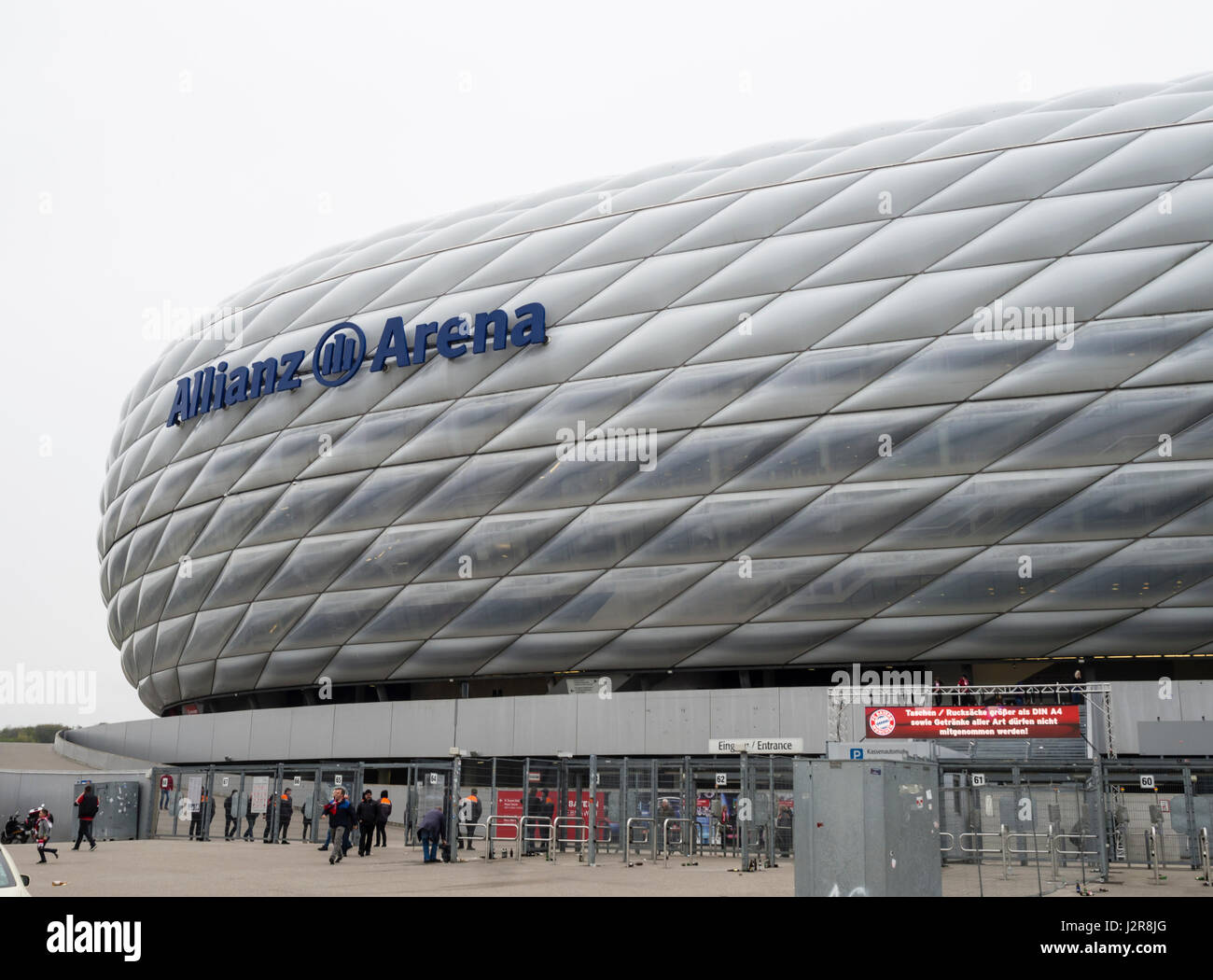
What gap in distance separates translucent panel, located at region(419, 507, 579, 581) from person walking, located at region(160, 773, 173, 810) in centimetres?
817

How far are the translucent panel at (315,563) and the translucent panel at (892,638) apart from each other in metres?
13.0

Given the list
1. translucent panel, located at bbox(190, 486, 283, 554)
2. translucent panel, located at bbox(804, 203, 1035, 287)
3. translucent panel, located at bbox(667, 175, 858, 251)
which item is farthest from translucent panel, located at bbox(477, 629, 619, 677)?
translucent panel, located at bbox(804, 203, 1035, 287)

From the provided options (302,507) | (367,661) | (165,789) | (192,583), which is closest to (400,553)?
(367,661)

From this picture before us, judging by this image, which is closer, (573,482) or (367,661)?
(573,482)

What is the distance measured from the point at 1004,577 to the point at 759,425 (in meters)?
6.58

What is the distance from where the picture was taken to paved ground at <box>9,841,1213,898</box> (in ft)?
48.5

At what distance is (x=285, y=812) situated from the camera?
2658 centimetres

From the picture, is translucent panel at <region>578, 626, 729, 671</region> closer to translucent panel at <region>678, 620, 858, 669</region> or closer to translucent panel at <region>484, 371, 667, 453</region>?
translucent panel at <region>678, 620, 858, 669</region>

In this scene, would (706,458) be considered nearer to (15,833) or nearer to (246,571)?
(246,571)

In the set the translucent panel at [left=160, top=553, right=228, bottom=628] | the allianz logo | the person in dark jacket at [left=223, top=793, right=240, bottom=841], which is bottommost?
the person in dark jacket at [left=223, top=793, right=240, bottom=841]

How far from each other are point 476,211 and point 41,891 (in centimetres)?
2624

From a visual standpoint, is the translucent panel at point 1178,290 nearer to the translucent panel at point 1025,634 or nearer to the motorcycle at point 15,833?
the translucent panel at point 1025,634

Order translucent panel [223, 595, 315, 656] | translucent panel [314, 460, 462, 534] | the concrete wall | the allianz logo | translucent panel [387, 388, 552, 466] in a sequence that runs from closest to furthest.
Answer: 1. the concrete wall
2. translucent panel [387, 388, 552, 466]
3. the allianz logo
4. translucent panel [314, 460, 462, 534]
5. translucent panel [223, 595, 315, 656]

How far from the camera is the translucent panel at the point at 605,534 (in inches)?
1171
